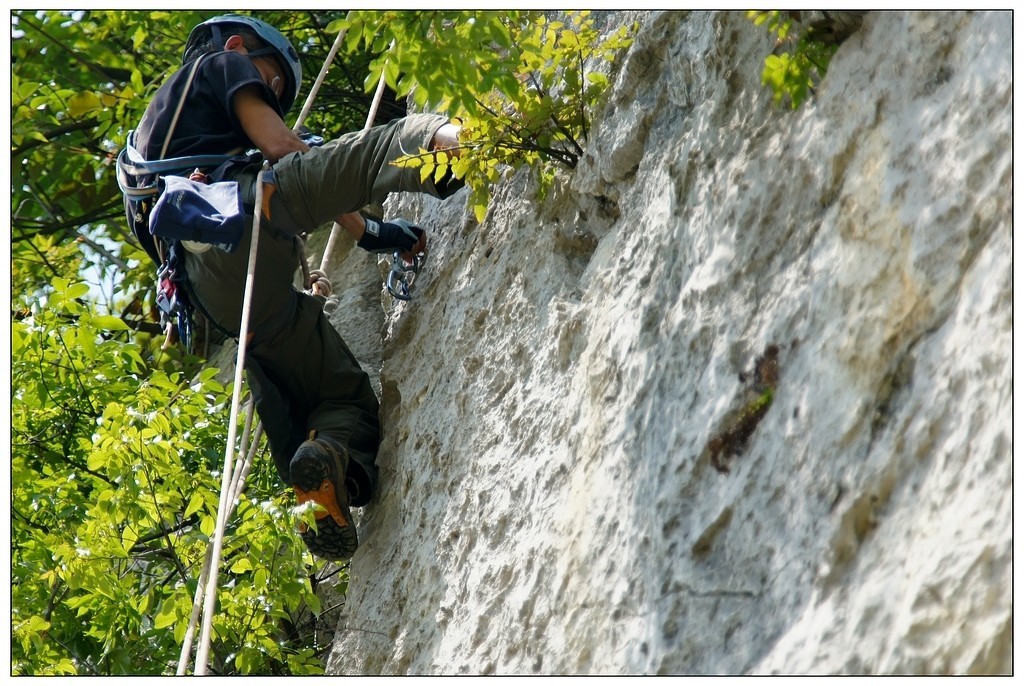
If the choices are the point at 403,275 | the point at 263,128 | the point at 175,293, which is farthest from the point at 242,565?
the point at 263,128

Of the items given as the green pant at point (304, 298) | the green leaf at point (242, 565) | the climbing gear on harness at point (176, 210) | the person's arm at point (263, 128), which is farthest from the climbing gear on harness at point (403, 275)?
the green leaf at point (242, 565)

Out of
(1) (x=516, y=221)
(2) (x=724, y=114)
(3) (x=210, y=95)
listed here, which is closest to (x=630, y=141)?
(2) (x=724, y=114)

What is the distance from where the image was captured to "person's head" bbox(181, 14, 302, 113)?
4.06 metres

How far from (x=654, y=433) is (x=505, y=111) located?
4.33 feet

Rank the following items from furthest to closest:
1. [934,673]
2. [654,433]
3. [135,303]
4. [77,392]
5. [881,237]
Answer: [135,303]
[77,392]
[654,433]
[881,237]
[934,673]

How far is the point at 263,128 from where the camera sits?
12.8 ft

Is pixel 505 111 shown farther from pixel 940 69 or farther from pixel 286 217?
pixel 940 69

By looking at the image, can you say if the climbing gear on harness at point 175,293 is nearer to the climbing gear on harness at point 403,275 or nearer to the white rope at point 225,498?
the white rope at point 225,498

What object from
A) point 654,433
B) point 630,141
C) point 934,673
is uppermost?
point 630,141

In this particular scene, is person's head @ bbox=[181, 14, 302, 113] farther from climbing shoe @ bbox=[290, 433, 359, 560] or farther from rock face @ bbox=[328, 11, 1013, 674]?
climbing shoe @ bbox=[290, 433, 359, 560]

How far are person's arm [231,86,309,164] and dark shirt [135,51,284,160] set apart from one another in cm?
3

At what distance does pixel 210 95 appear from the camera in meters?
3.95

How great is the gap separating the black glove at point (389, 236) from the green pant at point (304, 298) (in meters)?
0.28

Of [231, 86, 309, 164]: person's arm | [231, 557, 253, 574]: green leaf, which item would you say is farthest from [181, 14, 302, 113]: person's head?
[231, 557, 253, 574]: green leaf
